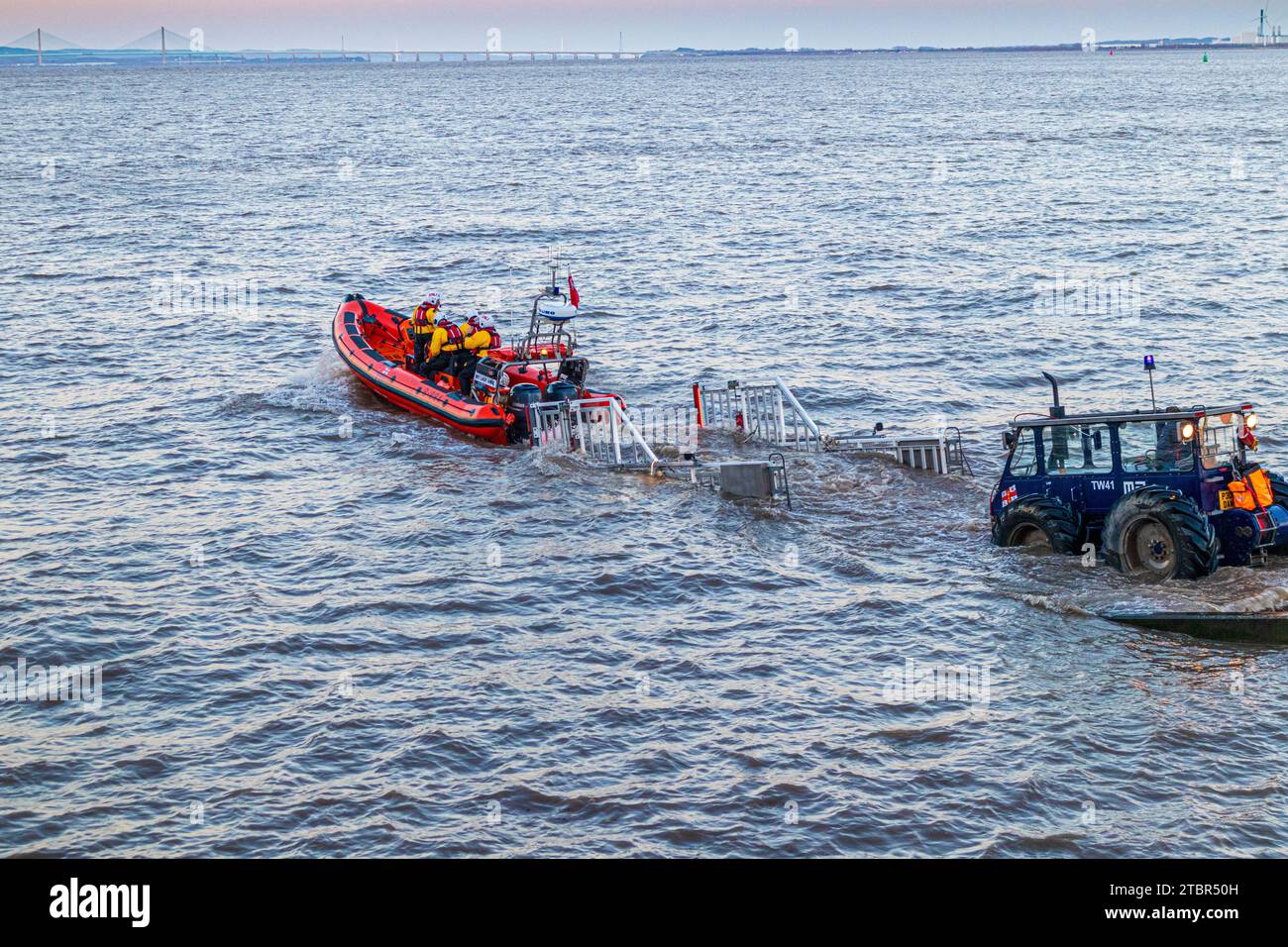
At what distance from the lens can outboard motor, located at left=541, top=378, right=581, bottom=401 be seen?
2267cm

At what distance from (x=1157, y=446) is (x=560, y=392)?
33.4ft

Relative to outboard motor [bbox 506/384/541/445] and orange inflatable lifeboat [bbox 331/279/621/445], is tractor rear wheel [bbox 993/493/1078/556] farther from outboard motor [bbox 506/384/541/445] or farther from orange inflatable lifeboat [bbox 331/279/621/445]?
outboard motor [bbox 506/384/541/445]

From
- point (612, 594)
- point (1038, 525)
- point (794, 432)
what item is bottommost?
point (612, 594)

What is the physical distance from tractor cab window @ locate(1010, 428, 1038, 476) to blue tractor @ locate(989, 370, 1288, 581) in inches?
1.2

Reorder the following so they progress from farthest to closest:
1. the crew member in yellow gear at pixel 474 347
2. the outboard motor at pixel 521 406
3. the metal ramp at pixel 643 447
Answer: the crew member in yellow gear at pixel 474 347 → the outboard motor at pixel 521 406 → the metal ramp at pixel 643 447

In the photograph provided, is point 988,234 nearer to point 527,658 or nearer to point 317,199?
point 317,199

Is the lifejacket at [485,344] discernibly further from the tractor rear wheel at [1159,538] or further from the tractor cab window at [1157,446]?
the tractor rear wheel at [1159,538]

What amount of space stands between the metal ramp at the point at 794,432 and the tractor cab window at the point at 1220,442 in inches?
199

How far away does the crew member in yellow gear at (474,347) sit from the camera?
24.4m

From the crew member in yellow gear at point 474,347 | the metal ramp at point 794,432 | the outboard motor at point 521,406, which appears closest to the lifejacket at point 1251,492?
the metal ramp at point 794,432

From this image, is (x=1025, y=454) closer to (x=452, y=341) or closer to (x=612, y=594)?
(x=612, y=594)

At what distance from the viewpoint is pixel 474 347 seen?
80.3ft

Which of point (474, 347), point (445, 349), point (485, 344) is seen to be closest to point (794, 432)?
point (485, 344)
